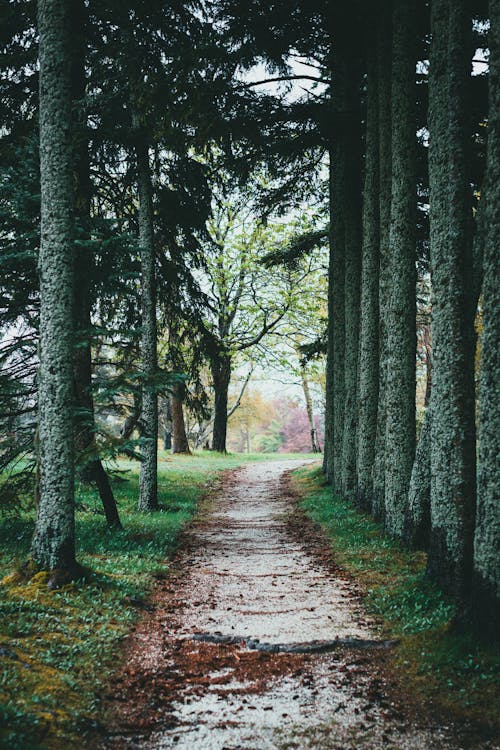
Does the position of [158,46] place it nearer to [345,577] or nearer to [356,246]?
[356,246]

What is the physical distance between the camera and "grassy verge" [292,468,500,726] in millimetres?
4504

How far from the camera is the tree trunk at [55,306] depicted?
7.03 metres

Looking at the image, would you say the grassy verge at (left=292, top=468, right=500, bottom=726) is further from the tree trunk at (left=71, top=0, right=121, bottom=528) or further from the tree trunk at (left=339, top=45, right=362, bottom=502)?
the tree trunk at (left=71, top=0, right=121, bottom=528)

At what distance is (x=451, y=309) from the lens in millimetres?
6684

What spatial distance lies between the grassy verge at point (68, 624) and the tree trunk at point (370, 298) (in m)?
4.41

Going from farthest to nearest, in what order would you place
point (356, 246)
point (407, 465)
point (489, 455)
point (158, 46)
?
point (356, 246) < point (158, 46) < point (407, 465) < point (489, 455)

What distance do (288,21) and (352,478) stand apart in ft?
34.4

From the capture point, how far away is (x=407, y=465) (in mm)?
9805

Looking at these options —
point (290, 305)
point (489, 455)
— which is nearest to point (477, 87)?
point (489, 455)

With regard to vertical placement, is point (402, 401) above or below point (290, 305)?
below

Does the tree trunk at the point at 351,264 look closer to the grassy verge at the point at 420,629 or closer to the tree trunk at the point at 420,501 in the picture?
the grassy verge at the point at 420,629

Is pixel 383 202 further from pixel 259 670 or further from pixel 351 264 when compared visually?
pixel 259 670

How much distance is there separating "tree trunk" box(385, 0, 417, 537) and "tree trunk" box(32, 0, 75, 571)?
5.39 metres

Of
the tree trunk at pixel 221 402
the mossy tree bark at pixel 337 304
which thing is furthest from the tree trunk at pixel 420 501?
the tree trunk at pixel 221 402
